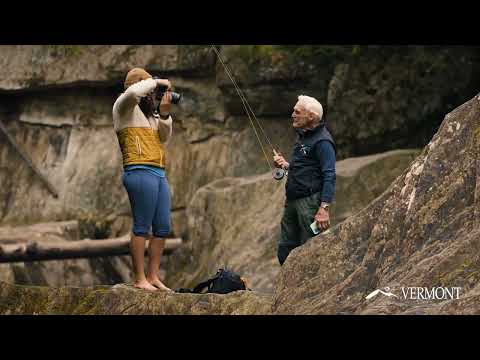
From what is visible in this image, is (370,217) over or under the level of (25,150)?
under

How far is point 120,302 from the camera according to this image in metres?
9.97

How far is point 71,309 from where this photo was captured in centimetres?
1020

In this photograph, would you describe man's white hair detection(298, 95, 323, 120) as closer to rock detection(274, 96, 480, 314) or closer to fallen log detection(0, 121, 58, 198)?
rock detection(274, 96, 480, 314)

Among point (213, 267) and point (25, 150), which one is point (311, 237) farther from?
point (25, 150)

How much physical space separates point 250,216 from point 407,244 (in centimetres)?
769

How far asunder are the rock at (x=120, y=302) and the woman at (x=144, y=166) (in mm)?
261

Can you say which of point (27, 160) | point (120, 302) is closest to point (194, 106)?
point (27, 160)

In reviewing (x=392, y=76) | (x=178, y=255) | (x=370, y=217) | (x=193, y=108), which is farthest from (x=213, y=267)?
(x=370, y=217)

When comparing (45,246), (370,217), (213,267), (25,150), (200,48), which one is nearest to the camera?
(370,217)

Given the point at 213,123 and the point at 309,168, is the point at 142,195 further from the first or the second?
the point at 213,123

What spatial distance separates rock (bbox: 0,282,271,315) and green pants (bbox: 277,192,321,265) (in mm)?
1005

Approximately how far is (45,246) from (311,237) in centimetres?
950

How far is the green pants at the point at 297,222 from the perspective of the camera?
1029cm

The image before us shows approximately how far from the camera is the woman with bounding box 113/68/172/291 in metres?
10.1
